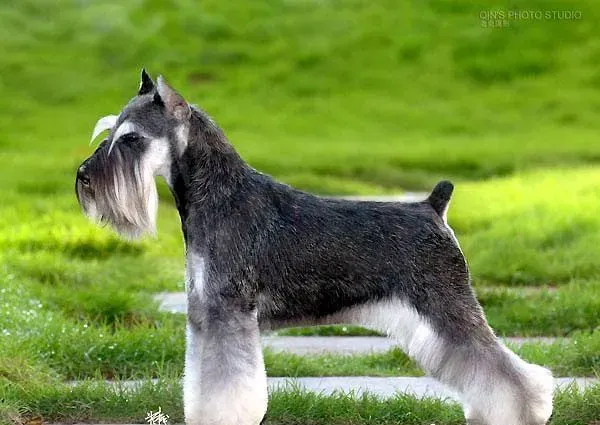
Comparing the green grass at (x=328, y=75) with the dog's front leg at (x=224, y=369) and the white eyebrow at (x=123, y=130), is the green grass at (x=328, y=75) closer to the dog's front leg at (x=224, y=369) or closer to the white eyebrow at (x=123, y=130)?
the white eyebrow at (x=123, y=130)

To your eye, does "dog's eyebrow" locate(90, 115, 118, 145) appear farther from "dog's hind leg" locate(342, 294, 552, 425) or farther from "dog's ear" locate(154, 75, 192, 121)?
"dog's hind leg" locate(342, 294, 552, 425)

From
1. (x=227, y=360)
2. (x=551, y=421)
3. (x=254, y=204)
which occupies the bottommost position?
(x=551, y=421)

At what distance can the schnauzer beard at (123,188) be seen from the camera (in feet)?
17.0

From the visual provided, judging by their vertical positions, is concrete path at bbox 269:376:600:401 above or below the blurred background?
below

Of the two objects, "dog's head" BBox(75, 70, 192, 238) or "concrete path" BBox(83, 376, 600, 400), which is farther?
"concrete path" BBox(83, 376, 600, 400)

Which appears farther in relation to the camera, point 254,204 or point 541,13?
point 541,13

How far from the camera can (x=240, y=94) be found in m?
24.9

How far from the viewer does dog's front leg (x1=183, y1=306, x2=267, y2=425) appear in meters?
5.03

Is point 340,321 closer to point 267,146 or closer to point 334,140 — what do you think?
point 267,146

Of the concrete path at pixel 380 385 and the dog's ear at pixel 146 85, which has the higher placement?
the dog's ear at pixel 146 85

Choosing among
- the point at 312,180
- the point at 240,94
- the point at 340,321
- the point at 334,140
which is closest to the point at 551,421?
the point at 340,321

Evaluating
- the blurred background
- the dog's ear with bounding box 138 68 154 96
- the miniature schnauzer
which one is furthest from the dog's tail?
the blurred background

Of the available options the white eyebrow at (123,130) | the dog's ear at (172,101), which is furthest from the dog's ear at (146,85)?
the white eyebrow at (123,130)

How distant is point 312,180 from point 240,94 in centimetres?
895
